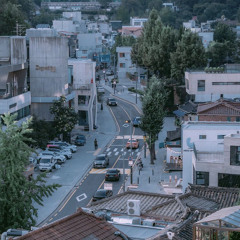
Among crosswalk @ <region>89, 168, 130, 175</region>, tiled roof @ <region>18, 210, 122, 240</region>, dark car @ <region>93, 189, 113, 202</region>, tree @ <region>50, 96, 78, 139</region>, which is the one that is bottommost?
crosswalk @ <region>89, 168, 130, 175</region>

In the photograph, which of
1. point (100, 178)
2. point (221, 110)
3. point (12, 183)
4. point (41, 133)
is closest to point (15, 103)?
point (41, 133)

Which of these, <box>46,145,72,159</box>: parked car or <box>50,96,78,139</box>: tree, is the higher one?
<box>50,96,78,139</box>: tree

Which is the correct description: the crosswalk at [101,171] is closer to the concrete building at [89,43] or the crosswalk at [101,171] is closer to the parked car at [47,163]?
the parked car at [47,163]

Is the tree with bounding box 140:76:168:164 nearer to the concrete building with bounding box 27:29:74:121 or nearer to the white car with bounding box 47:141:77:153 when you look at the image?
the white car with bounding box 47:141:77:153

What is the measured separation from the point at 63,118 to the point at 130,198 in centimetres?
3125

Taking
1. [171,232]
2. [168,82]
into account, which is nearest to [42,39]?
[168,82]

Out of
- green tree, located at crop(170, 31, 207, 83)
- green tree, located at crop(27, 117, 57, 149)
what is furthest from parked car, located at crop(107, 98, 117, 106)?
green tree, located at crop(27, 117, 57, 149)

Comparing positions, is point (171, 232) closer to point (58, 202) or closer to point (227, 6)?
point (58, 202)

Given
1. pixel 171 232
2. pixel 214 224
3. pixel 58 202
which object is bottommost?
pixel 58 202

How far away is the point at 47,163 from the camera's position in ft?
152

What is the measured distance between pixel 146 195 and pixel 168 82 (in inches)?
1908

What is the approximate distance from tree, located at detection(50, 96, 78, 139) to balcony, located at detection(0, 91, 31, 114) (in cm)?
261

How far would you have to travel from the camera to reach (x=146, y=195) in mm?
26609

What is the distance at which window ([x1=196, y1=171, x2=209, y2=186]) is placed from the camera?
33.6 metres
